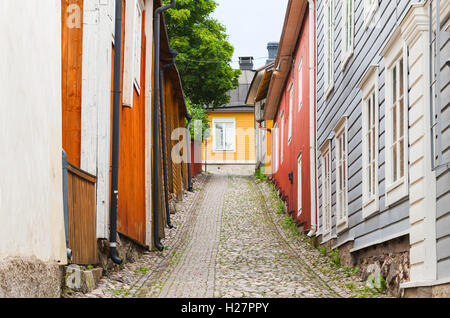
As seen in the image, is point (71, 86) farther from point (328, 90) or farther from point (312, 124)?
point (312, 124)

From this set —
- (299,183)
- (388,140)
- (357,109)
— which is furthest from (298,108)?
(388,140)

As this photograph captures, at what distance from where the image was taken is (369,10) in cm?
928

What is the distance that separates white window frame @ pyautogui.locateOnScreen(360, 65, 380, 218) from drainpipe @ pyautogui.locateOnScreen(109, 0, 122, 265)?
3.16m

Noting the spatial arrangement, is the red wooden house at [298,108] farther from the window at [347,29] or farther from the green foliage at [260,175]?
the green foliage at [260,175]

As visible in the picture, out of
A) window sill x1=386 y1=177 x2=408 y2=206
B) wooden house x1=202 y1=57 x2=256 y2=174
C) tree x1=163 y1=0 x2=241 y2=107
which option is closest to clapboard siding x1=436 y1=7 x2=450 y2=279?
window sill x1=386 y1=177 x2=408 y2=206

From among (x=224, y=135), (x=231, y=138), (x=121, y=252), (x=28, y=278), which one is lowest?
(x=121, y=252)

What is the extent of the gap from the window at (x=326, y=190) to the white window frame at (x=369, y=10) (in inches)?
136

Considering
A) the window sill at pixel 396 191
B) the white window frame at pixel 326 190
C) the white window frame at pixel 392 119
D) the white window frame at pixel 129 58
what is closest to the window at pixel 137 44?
the white window frame at pixel 129 58

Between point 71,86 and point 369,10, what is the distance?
3.86 meters

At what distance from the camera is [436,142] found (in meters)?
6.22

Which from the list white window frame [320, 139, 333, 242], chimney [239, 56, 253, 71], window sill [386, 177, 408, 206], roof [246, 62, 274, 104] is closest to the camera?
window sill [386, 177, 408, 206]

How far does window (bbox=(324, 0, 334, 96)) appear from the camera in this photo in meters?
12.4

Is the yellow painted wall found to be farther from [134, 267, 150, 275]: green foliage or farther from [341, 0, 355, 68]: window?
[134, 267, 150, 275]: green foliage
